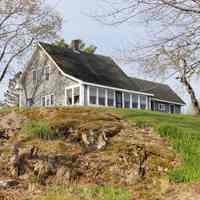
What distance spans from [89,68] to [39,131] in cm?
2124

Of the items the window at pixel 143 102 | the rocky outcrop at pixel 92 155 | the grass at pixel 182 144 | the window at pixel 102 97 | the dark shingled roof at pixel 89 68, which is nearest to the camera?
the grass at pixel 182 144

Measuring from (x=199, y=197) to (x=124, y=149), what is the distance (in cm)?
315

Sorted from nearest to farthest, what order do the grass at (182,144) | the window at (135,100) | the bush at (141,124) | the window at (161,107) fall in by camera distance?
the grass at (182,144)
the bush at (141,124)
the window at (135,100)
the window at (161,107)

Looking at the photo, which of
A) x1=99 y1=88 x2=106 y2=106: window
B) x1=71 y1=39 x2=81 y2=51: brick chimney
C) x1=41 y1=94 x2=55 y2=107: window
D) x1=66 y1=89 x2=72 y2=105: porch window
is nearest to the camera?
x1=66 y1=89 x2=72 y2=105: porch window

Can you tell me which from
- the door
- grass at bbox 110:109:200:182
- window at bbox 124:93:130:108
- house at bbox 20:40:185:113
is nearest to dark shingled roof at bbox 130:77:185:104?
house at bbox 20:40:185:113

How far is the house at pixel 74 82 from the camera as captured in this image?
31266mm

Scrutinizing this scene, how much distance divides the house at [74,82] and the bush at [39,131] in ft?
57.4

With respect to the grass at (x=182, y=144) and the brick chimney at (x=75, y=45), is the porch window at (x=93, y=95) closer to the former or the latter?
the brick chimney at (x=75, y=45)

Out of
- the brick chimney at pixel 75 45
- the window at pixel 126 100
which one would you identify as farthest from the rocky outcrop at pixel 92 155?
the brick chimney at pixel 75 45

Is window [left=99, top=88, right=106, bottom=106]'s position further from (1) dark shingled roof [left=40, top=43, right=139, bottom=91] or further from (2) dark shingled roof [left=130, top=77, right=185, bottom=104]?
(2) dark shingled roof [left=130, top=77, right=185, bottom=104]

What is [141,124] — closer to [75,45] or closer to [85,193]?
[85,193]

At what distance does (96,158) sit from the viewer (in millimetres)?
10711

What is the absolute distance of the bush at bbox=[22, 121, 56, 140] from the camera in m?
12.1

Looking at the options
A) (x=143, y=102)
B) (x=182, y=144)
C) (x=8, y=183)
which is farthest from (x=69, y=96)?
(x=8, y=183)
